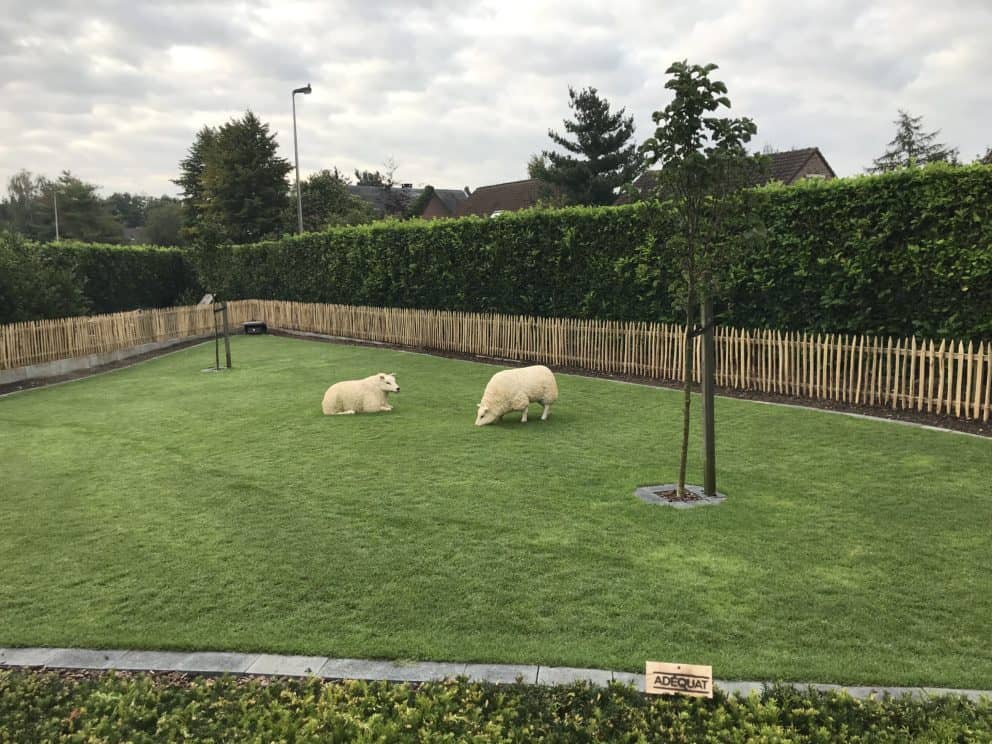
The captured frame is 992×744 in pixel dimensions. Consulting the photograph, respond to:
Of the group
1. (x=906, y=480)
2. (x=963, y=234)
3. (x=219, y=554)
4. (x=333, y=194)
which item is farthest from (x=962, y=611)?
(x=333, y=194)

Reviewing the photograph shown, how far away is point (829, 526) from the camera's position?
5.97 metres

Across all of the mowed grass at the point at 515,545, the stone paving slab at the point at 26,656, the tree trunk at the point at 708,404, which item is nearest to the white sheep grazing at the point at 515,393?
the mowed grass at the point at 515,545

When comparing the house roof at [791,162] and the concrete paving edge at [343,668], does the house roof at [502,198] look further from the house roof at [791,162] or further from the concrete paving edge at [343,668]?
the concrete paving edge at [343,668]

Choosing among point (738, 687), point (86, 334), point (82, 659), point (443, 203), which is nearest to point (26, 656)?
point (82, 659)

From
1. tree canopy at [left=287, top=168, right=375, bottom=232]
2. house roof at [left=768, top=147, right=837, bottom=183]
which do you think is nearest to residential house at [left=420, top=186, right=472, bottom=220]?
tree canopy at [left=287, top=168, right=375, bottom=232]

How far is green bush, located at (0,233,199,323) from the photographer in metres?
17.8

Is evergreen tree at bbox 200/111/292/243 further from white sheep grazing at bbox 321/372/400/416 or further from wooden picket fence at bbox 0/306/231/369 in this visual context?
white sheep grazing at bbox 321/372/400/416

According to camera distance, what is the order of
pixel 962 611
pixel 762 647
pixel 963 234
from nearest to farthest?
pixel 762 647, pixel 962 611, pixel 963 234

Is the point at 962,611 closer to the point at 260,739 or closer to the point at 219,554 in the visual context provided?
the point at 260,739

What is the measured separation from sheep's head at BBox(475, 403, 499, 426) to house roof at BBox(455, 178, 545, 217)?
1619 inches

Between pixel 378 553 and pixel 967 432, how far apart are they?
8521 millimetres

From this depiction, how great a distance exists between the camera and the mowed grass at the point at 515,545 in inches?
166

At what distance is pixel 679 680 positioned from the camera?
11.2ft

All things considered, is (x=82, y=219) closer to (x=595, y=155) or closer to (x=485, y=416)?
(x=595, y=155)
